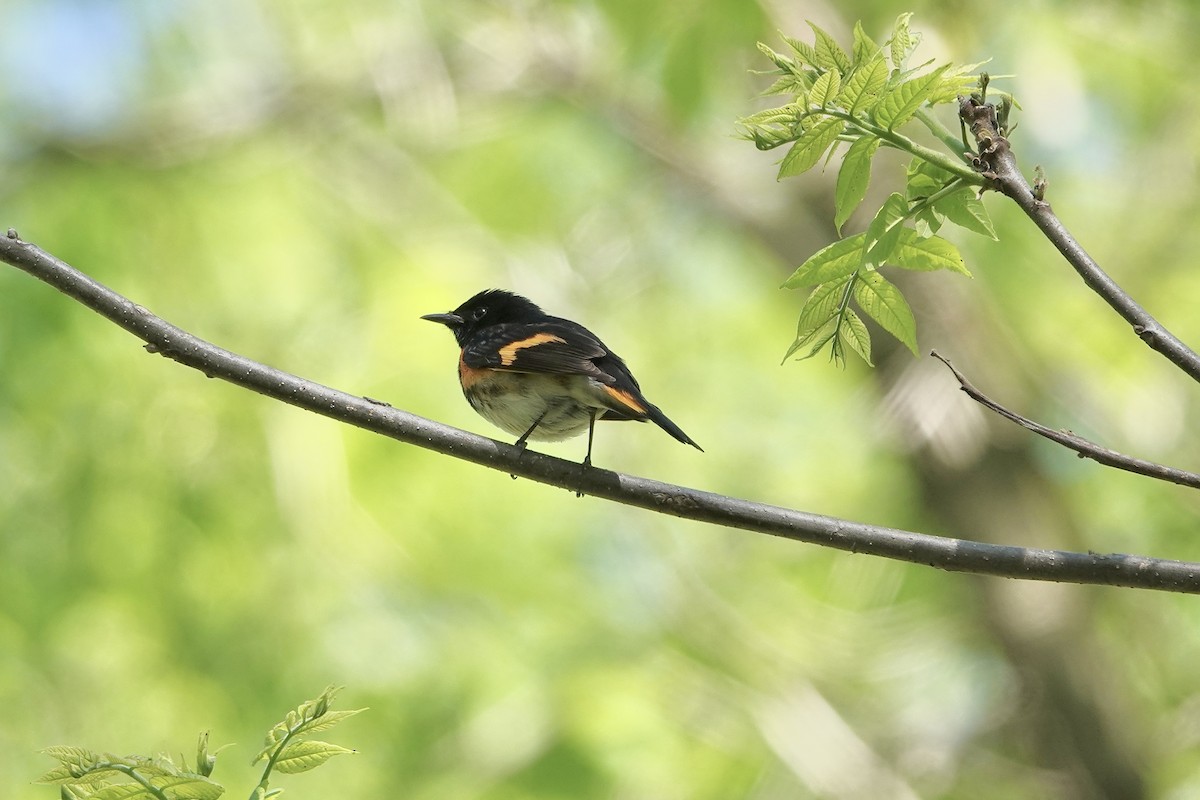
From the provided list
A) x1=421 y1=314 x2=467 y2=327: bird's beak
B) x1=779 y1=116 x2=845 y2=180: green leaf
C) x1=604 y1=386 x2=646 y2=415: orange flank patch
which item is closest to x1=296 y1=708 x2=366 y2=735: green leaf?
x1=779 y1=116 x2=845 y2=180: green leaf

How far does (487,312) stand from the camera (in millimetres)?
5137

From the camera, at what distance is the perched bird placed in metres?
3.85

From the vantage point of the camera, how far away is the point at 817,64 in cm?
216

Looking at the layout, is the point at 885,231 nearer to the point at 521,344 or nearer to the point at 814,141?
the point at 814,141

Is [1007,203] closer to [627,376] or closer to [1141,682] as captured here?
[1141,682]

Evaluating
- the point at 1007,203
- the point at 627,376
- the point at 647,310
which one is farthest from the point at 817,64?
the point at 647,310

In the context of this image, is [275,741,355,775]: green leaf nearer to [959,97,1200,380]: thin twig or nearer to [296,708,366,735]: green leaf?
[296,708,366,735]: green leaf

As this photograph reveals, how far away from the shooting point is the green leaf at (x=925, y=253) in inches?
86.9

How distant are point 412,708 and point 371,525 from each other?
4.08 ft

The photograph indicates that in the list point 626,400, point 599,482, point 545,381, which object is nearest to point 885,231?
point 599,482

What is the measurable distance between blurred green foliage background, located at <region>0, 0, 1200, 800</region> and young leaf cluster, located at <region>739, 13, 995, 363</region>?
3572mm

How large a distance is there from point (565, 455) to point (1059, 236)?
20.0 feet

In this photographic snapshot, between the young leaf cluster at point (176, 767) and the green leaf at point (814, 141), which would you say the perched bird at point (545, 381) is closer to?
the green leaf at point (814, 141)

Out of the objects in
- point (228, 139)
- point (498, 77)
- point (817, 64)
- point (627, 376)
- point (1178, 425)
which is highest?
point (498, 77)
